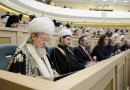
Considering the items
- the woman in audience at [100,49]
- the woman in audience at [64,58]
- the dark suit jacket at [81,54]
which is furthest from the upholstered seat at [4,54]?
the woman in audience at [100,49]

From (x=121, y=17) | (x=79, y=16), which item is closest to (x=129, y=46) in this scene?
(x=79, y=16)

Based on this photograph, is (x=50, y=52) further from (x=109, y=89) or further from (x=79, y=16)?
(x=79, y=16)

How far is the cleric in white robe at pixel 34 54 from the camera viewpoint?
4.97ft

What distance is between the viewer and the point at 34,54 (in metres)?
1.64

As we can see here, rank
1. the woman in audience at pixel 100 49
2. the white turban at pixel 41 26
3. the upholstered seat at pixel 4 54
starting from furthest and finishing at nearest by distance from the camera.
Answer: the woman in audience at pixel 100 49 → the white turban at pixel 41 26 → the upholstered seat at pixel 4 54

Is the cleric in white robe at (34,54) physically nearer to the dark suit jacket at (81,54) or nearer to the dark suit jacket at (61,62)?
the dark suit jacket at (61,62)

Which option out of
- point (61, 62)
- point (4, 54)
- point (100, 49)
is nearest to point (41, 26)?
point (4, 54)

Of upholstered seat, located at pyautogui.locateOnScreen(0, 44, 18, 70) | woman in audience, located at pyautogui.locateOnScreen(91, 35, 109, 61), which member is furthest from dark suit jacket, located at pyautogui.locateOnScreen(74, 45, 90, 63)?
upholstered seat, located at pyautogui.locateOnScreen(0, 44, 18, 70)

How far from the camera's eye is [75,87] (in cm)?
71

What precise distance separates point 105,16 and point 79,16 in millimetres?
2975

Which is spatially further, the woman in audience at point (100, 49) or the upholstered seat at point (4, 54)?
the woman in audience at point (100, 49)

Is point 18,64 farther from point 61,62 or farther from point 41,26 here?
point 61,62

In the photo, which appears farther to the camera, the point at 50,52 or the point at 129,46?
the point at 129,46

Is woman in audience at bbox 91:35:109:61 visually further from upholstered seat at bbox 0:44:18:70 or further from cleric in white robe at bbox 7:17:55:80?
upholstered seat at bbox 0:44:18:70
